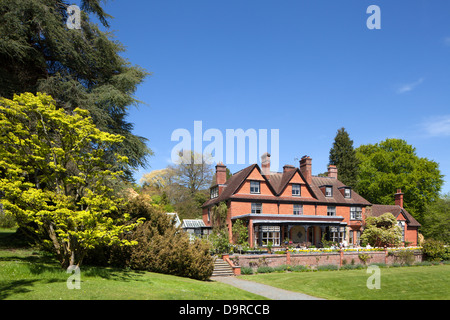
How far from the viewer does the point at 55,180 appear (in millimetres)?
15883

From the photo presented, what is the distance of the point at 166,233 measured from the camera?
20156 mm

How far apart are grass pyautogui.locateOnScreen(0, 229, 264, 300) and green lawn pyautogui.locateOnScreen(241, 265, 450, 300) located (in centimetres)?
637

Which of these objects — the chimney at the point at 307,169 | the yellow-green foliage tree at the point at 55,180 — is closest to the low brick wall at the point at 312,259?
the chimney at the point at 307,169

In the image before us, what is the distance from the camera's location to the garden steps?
23266 millimetres

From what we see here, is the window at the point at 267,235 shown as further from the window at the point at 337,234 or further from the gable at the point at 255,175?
the window at the point at 337,234

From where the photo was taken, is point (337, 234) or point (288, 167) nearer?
point (337, 234)

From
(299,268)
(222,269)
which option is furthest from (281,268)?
(222,269)

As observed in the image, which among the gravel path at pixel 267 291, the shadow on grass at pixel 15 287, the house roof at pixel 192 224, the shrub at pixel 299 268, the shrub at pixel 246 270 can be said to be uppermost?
the house roof at pixel 192 224

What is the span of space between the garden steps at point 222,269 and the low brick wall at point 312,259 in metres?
0.78

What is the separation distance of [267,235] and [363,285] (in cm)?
1359

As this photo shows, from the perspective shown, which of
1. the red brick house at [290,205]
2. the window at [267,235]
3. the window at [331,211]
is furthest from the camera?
the window at [331,211]

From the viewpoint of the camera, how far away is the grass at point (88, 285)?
10922mm

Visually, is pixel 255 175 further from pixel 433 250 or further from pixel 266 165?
pixel 433 250

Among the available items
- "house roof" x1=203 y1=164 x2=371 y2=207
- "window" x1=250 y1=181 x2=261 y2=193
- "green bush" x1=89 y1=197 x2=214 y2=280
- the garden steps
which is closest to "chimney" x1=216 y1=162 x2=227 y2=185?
Answer: "house roof" x1=203 y1=164 x2=371 y2=207
